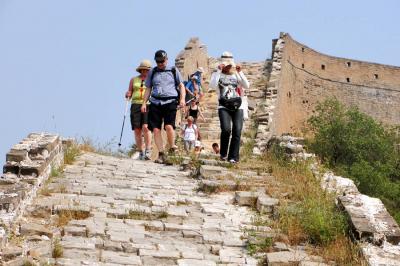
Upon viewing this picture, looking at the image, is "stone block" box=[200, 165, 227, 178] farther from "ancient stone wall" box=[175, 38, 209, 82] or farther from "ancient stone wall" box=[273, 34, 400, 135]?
"ancient stone wall" box=[273, 34, 400, 135]

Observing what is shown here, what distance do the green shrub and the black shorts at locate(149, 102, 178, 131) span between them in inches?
288

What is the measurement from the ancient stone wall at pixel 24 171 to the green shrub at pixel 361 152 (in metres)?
10.0

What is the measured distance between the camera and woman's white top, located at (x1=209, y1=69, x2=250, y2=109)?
12.2 m

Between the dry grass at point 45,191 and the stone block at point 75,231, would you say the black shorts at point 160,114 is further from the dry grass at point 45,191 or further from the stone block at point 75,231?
the stone block at point 75,231

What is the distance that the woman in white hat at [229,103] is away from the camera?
12.1 meters

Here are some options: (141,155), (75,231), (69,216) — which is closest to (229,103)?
(141,155)

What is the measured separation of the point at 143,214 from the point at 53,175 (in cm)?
213

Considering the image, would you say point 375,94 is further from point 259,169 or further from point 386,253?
point 386,253

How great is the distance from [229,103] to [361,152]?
12.1 meters

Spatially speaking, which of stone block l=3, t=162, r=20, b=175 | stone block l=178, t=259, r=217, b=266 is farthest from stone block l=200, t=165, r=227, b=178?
stone block l=178, t=259, r=217, b=266

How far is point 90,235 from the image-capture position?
750cm

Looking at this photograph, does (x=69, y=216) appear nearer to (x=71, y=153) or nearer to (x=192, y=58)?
(x=71, y=153)

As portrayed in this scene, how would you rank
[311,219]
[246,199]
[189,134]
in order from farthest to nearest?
[189,134], [246,199], [311,219]

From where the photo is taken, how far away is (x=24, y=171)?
8977 mm
